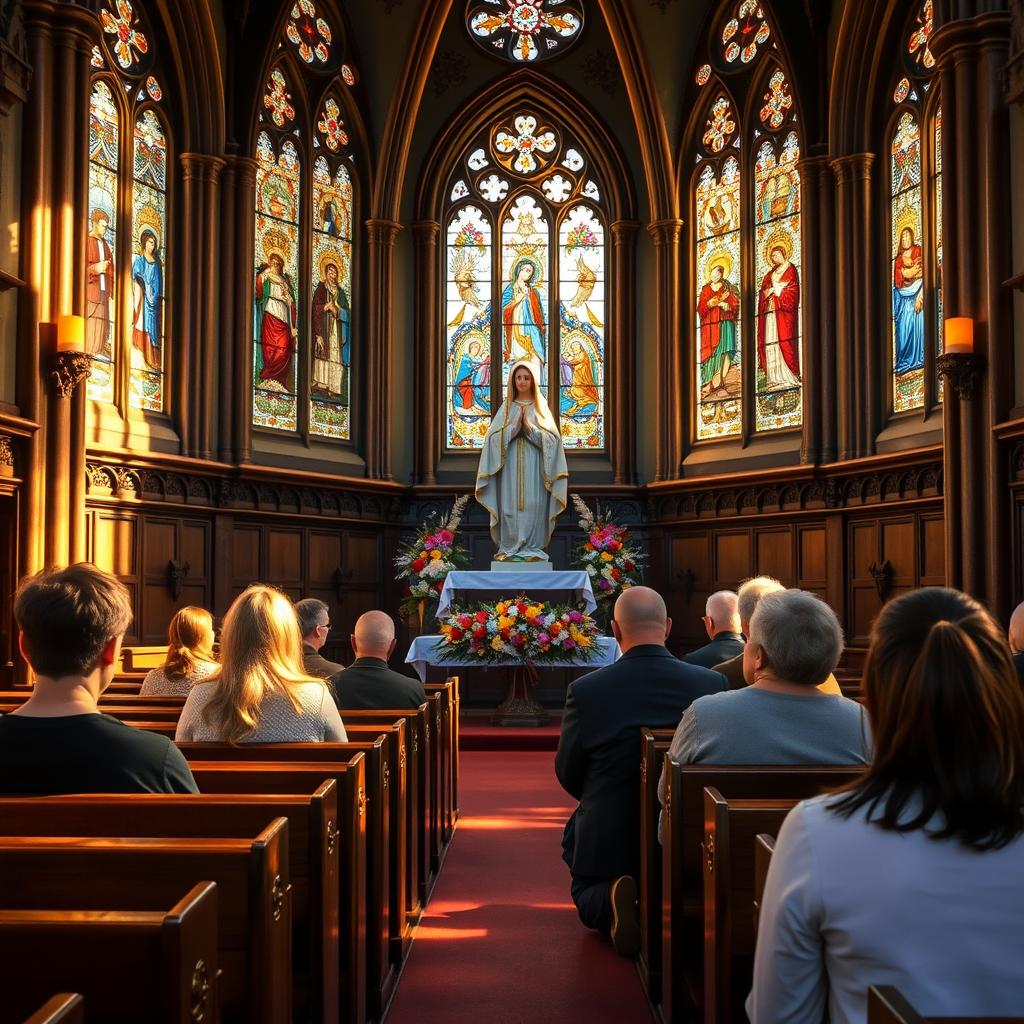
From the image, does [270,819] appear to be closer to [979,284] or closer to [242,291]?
[979,284]

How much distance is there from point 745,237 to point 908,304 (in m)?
2.49

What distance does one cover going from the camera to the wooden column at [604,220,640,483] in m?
14.2

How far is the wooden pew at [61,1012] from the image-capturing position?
1170 mm

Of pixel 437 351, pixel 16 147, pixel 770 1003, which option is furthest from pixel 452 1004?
pixel 437 351

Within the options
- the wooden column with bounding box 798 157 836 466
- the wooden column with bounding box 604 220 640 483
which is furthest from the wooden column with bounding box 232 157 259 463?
the wooden column with bounding box 798 157 836 466

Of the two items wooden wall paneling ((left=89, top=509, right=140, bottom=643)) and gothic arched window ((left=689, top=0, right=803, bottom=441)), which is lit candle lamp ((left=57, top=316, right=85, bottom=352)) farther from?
gothic arched window ((left=689, top=0, right=803, bottom=441))

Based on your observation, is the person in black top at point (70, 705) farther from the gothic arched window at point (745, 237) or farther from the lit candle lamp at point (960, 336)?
the gothic arched window at point (745, 237)

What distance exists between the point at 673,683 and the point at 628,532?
9155 mm

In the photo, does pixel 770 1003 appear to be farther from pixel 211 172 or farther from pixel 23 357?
pixel 211 172

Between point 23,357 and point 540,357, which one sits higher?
point 540,357

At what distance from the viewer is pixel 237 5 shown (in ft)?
41.2

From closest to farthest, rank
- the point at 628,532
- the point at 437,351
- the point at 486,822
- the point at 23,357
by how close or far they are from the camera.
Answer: the point at 486,822 → the point at 23,357 → the point at 628,532 → the point at 437,351

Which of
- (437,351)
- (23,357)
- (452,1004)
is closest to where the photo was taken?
(452,1004)

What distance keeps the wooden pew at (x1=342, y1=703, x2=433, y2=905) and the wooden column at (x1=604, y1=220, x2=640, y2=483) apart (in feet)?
29.1
